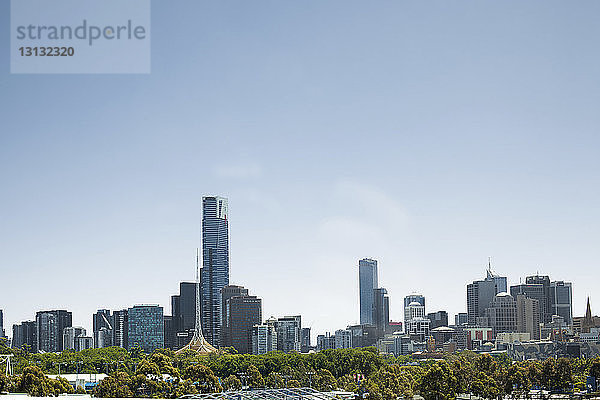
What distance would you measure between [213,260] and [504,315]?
65.9 m

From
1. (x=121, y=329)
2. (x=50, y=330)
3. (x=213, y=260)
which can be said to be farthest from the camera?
(x=213, y=260)

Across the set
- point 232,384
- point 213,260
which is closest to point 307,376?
point 232,384

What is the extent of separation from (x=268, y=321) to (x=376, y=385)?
100595 mm

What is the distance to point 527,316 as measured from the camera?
15750 centimetres

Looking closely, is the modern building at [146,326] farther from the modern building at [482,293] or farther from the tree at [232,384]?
the tree at [232,384]

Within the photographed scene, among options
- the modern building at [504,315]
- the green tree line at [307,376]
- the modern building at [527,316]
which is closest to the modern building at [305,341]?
the modern building at [504,315]

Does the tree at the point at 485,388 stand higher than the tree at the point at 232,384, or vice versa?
the tree at the point at 485,388

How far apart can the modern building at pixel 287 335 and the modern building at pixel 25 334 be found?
46500mm

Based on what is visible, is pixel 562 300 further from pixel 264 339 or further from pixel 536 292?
pixel 264 339

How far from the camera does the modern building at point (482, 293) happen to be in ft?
577

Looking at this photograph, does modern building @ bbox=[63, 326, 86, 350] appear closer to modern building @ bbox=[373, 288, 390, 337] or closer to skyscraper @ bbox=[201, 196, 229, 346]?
skyscraper @ bbox=[201, 196, 229, 346]

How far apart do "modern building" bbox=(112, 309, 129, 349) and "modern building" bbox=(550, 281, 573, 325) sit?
300 ft

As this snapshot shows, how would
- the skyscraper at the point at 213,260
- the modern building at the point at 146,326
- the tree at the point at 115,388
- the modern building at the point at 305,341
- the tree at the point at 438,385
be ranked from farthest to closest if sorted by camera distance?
the skyscraper at the point at 213,260
the modern building at the point at 305,341
the modern building at the point at 146,326
the tree at the point at 438,385
the tree at the point at 115,388

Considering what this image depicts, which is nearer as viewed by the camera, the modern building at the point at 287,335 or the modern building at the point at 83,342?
the modern building at the point at 83,342
